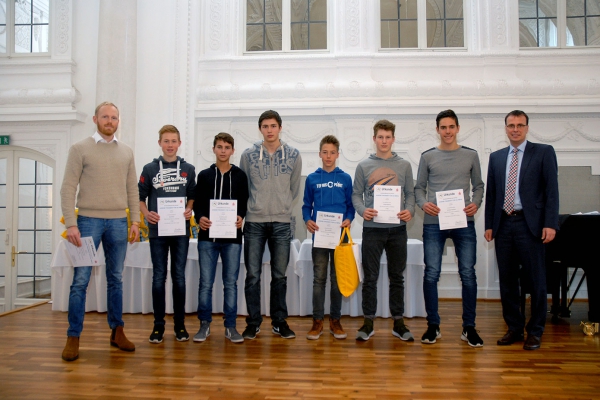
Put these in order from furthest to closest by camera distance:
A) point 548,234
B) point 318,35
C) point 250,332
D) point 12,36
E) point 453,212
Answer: point 12,36, point 318,35, point 250,332, point 453,212, point 548,234

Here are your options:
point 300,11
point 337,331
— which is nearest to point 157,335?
point 337,331

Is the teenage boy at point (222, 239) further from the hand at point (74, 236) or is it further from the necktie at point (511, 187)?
the necktie at point (511, 187)

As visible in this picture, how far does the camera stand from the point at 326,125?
20.0 ft

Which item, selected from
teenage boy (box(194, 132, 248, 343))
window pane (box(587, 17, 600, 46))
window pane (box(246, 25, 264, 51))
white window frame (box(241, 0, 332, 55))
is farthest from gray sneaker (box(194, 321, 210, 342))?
window pane (box(587, 17, 600, 46))

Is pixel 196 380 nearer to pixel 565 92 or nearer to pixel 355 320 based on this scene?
pixel 355 320

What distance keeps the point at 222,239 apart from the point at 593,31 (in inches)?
222

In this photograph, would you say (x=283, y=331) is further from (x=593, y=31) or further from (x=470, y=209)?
(x=593, y=31)

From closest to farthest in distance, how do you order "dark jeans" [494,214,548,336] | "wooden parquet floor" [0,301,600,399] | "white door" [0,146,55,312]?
"wooden parquet floor" [0,301,600,399], "dark jeans" [494,214,548,336], "white door" [0,146,55,312]

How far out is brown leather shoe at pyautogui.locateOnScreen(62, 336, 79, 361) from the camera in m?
3.07

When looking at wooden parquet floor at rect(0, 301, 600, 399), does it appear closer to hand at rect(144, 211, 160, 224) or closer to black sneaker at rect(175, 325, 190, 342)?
black sneaker at rect(175, 325, 190, 342)

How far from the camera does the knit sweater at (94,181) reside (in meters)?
3.11

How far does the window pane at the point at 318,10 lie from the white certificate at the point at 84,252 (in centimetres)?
452

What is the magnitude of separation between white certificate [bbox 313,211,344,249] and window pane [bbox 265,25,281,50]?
12.0 ft

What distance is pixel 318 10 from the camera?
6.39m
